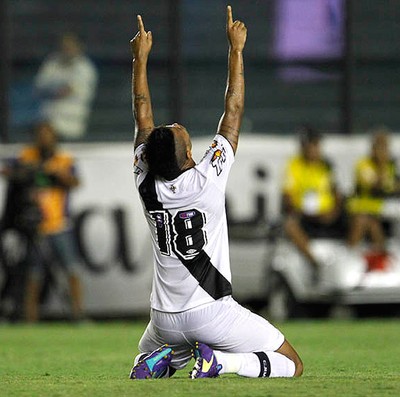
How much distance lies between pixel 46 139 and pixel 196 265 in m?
7.32

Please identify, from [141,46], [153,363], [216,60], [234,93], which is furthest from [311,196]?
[153,363]

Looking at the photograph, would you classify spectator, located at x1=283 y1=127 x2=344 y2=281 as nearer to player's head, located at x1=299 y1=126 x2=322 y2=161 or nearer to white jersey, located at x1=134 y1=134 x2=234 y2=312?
player's head, located at x1=299 y1=126 x2=322 y2=161

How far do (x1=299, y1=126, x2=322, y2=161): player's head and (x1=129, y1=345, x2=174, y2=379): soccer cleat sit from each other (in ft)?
24.3

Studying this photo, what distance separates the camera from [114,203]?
1569cm

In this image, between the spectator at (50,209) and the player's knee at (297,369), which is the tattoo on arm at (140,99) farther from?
the spectator at (50,209)

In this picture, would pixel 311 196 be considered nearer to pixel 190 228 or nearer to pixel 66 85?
pixel 66 85

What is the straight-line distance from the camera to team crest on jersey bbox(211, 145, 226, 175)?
7.28m

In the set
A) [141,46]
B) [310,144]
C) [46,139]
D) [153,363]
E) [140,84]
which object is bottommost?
[153,363]

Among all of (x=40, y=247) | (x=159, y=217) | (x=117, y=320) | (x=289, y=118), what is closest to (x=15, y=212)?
(x=40, y=247)

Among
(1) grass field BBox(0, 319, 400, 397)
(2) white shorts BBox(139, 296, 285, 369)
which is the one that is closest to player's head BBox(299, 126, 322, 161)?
(1) grass field BBox(0, 319, 400, 397)

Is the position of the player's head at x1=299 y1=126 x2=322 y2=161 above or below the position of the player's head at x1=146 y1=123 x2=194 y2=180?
below

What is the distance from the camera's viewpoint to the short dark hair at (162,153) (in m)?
7.12

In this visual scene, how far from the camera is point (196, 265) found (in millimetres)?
7301

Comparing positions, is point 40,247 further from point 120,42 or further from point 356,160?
point 356,160
